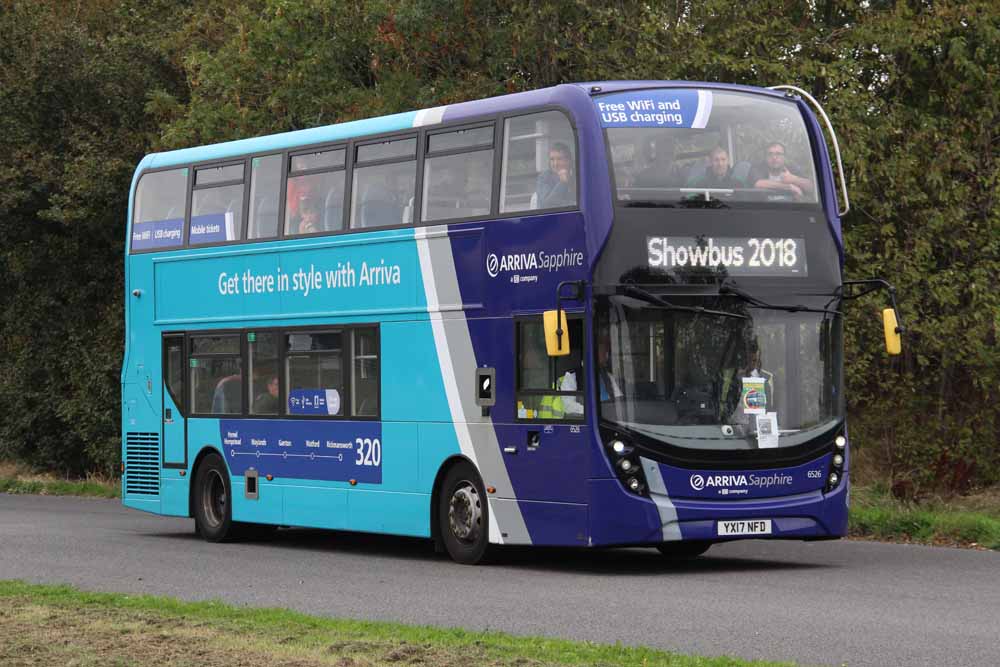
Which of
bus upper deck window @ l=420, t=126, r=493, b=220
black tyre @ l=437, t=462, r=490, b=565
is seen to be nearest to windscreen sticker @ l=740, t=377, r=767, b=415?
black tyre @ l=437, t=462, r=490, b=565

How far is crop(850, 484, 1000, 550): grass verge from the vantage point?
19.0 m

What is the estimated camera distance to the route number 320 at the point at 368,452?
1880 cm

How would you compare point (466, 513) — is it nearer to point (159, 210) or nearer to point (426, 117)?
point (426, 117)

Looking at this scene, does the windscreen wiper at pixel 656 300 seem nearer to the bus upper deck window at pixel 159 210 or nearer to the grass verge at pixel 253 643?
the grass verge at pixel 253 643

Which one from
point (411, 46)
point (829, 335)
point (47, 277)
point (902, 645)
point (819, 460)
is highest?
point (411, 46)

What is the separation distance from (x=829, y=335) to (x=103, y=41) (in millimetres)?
20545

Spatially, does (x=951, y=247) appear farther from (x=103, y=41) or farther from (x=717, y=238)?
(x=103, y=41)

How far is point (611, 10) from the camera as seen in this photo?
76.6 feet

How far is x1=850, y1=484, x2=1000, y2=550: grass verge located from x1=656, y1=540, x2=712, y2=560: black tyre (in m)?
2.36

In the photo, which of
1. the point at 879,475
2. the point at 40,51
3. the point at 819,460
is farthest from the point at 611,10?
the point at 40,51

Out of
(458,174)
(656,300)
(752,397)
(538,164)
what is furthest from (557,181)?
(752,397)

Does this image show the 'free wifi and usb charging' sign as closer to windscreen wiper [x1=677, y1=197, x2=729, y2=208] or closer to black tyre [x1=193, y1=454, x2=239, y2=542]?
windscreen wiper [x1=677, y1=197, x2=729, y2=208]

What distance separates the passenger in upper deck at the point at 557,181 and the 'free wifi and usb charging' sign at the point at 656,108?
47cm

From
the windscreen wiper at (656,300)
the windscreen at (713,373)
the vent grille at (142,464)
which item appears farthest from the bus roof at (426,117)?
the vent grille at (142,464)
